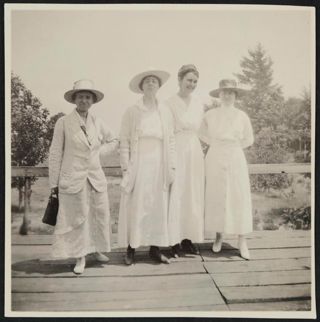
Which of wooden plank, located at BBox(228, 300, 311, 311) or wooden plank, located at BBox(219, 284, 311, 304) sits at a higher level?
wooden plank, located at BBox(219, 284, 311, 304)

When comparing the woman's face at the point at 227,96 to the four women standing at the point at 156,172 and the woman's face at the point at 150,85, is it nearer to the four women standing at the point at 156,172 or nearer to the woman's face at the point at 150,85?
the four women standing at the point at 156,172

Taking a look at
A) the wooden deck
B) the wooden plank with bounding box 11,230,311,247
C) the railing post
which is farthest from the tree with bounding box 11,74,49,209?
the wooden deck

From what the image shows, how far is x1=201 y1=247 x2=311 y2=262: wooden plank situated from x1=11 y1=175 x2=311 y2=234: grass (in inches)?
7.3

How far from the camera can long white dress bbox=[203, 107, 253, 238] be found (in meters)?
2.93

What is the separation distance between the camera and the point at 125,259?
9.57ft

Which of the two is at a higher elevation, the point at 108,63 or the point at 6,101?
the point at 108,63

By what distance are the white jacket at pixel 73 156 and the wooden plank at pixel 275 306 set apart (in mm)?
1315

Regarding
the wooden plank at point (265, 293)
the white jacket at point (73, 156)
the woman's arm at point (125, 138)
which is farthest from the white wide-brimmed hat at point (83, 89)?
the wooden plank at point (265, 293)

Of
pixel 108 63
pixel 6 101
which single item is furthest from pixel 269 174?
pixel 6 101

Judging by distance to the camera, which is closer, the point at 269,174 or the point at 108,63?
the point at 108,63

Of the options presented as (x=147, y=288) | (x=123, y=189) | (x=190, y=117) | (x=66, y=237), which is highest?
(x=190, y=117)

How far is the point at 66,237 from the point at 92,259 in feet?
1.08

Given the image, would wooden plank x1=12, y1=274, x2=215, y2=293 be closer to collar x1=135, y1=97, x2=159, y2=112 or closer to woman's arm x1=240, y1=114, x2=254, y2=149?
woman's arm x1=240, y1=114, x2=254, y2=149

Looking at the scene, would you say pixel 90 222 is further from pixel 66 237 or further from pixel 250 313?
pixel 250 313
